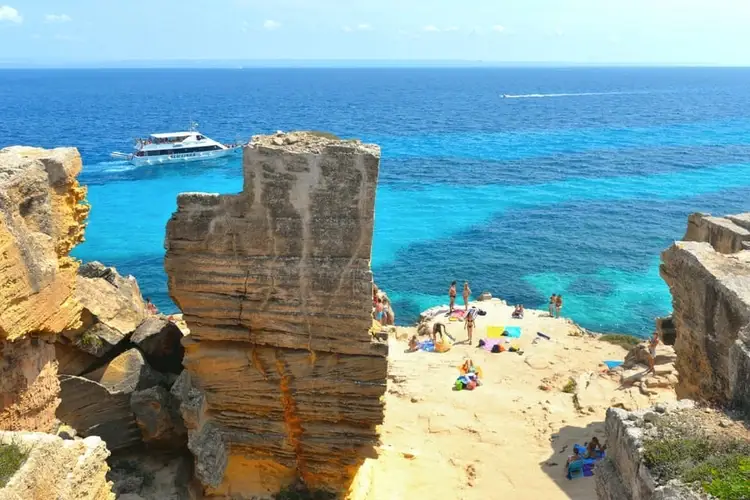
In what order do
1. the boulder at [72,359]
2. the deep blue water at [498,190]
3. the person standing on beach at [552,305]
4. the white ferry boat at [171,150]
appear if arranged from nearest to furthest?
the boulder at [72,359] < the person standing on beach at [552,305] < the deep blue water at [498,190] < the white ferry boat at [171,150]

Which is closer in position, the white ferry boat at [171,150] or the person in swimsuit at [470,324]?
the person in swimsuit at [470,324]

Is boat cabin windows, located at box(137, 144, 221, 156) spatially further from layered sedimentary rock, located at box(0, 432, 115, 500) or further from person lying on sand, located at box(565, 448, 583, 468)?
layered sedimentary rock, located at box(0, 432, 115, 500)

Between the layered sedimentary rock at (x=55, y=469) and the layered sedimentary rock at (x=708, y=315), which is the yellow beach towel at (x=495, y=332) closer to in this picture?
the layered sedimentary rock at (x=708, y=315)

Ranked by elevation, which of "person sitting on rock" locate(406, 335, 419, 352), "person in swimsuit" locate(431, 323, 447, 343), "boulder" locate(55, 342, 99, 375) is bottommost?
"person sitting on rock" locate(406, 335, 419, 352)

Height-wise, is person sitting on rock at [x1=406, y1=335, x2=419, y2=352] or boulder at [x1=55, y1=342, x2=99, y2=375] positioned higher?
boulder at [x1=55, y1=342, x2=99, y2=375]

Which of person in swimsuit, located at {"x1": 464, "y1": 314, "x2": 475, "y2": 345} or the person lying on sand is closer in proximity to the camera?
the person lying on sand

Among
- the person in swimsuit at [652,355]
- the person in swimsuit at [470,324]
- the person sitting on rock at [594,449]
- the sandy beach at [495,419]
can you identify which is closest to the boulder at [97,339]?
the sandy beach at [495,419]

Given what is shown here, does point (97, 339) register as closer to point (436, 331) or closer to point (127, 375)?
point (127, 375)

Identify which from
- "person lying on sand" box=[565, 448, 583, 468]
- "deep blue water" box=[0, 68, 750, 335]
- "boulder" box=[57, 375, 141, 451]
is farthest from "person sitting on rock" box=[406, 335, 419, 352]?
"boulder" box=[57, 375, 141, 451]
